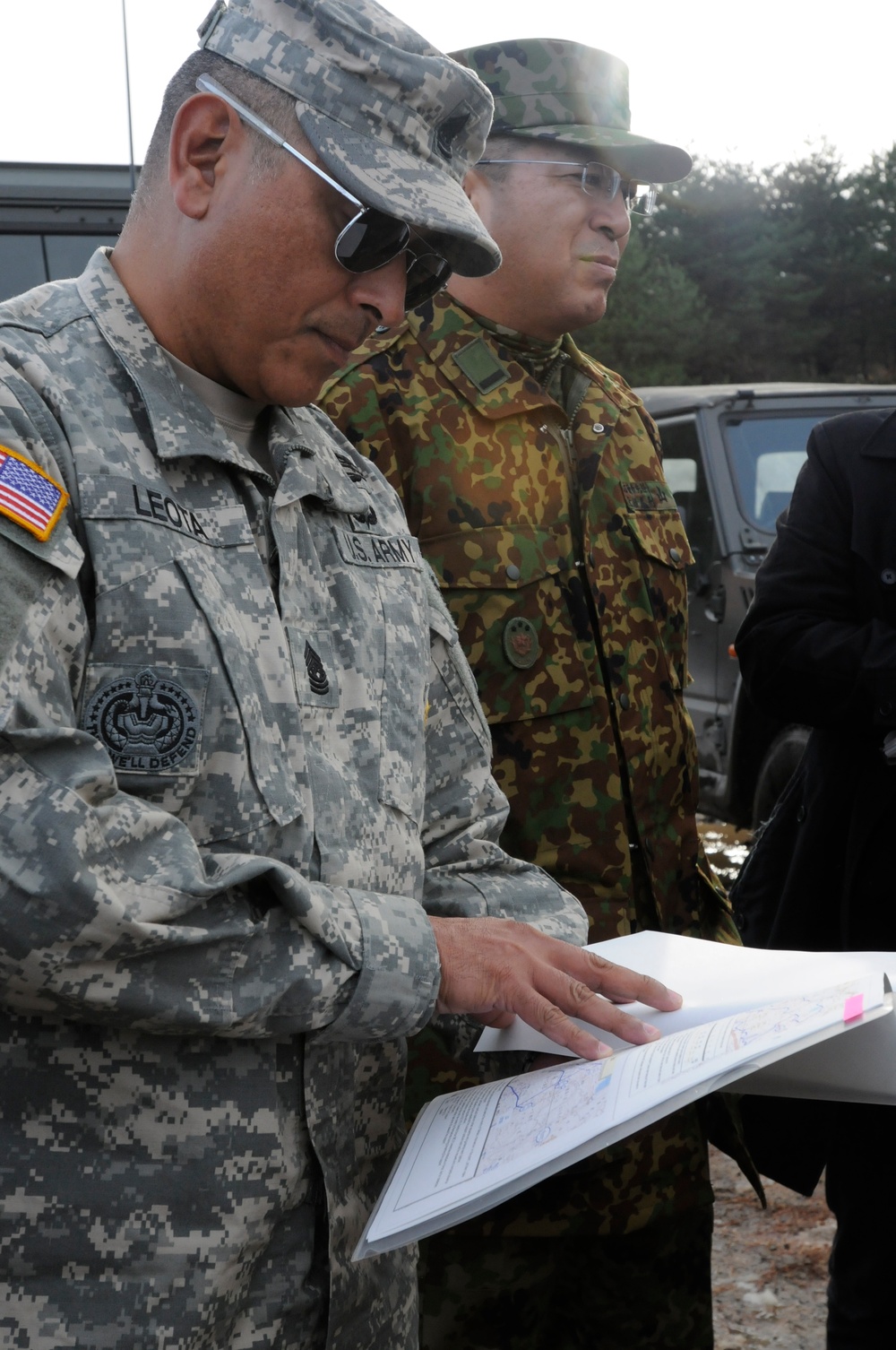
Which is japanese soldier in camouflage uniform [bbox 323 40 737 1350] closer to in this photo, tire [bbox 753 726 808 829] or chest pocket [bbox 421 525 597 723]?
chest pocket [bbox 421 525 597 723]

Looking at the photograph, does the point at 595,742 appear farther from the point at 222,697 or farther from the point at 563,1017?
the point at 222,697

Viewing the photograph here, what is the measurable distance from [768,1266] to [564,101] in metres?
2.34

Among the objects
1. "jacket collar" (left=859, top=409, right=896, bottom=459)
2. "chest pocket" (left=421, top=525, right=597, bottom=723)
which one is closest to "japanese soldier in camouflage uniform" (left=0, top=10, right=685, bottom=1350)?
"chest pocket" (left=421, top=525, right=597, bottom=723)

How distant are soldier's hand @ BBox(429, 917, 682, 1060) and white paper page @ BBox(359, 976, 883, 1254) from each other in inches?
1.3

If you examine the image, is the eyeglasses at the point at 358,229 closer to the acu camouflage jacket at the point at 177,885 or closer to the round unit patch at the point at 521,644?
the acu camouflage jacket at the point at 177,885

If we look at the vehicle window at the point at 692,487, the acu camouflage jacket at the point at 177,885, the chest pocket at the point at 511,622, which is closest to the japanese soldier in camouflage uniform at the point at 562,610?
the chest pocket at the point at 511,622

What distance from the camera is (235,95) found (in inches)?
48.9

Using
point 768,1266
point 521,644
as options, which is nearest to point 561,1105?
point 521,644

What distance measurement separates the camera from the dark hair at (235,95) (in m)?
1.23

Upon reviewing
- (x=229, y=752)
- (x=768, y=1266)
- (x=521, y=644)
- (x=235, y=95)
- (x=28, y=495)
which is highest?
(x=235, y=95)

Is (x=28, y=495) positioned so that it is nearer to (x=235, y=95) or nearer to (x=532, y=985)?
(x=235, y=95)

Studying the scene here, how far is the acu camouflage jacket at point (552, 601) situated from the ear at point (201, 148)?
857 millimetres

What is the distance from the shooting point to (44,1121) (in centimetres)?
112

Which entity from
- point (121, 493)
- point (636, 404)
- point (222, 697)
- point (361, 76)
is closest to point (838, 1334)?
point (636, 404)
